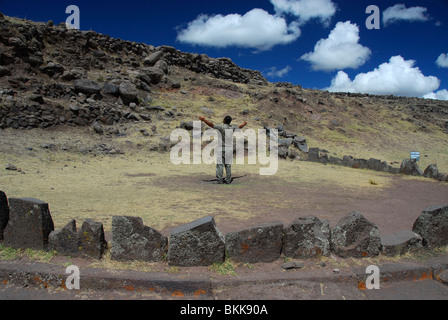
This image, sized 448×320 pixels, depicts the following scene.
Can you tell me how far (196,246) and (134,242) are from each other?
0.74 meters

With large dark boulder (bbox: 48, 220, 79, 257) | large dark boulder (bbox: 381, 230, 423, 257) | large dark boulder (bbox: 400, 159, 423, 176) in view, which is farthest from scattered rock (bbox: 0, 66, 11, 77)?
large dark boulder (bbox: 400, 159, 423, 176)

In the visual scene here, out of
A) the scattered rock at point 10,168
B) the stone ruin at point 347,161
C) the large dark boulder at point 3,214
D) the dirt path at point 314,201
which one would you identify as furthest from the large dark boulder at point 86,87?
the large dark boulder at point 3,214

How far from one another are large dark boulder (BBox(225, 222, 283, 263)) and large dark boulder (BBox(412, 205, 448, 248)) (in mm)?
2022

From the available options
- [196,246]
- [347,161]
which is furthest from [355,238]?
[347,161]

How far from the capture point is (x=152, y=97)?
67.0ft

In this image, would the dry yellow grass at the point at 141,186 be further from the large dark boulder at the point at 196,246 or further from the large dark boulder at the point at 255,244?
the large dark boulder at the point at 255,244

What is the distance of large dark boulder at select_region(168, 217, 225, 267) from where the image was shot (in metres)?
3.54

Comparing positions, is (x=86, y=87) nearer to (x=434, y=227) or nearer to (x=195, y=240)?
(x=195, y=240)

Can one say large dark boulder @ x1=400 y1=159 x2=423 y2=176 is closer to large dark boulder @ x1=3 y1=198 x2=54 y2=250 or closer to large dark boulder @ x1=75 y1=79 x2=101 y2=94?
large dark boulder @ x1=3 y1=198 x2=54 y2=250

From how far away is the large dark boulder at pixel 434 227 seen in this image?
4.13m

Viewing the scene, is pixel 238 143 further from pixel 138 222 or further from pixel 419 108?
pixel 419 108

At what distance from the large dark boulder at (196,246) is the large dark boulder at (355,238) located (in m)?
1.51

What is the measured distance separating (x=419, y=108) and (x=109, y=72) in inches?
1342
